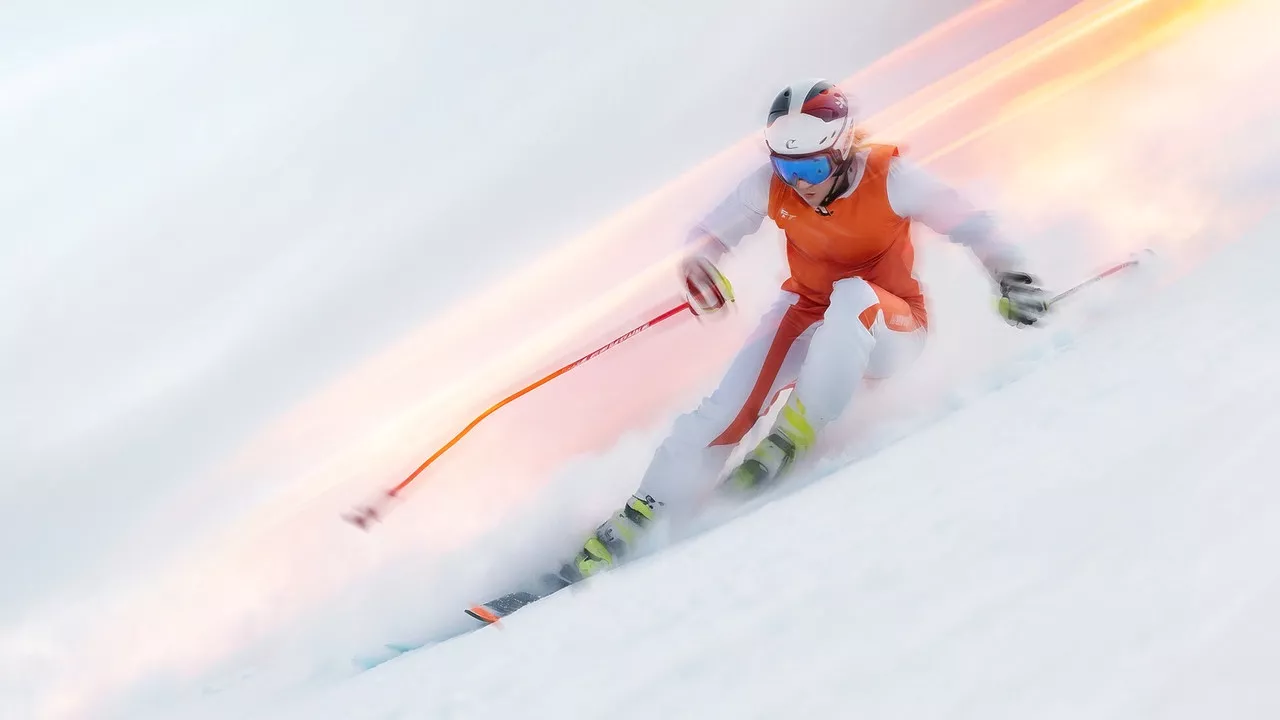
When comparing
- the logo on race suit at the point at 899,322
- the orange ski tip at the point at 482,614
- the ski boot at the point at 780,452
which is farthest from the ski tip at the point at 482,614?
the logo on race suit at the point at 899,322

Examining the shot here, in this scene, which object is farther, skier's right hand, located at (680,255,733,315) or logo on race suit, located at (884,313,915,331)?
skier's right hand, located at (680,255,733,315)

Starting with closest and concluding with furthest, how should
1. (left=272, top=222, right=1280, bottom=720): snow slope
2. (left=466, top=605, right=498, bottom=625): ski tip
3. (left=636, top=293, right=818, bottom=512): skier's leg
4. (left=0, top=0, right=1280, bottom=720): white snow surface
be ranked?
(left=272, top=222, right=1280, bottom=720): snow slope → (left=0, top=0, right=1280, bottom=720): white snow surface → (left=466, top=605, right=498, bottom=625): ski tip → (left=636, top=293, right=818, bottom=512): skier's leg

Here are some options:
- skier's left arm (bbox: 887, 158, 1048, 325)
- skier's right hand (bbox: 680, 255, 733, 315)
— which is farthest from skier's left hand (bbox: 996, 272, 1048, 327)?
skier's right hand (bbox: 680, 255, 733, 315)

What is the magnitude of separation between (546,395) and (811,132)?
5.17 feet

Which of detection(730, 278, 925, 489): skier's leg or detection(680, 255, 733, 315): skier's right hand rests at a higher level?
detection(680, 255, 733, 315): skier's right hand

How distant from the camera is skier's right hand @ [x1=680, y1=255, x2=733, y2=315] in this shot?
228 centimetres

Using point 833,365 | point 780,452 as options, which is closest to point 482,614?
point 780,452

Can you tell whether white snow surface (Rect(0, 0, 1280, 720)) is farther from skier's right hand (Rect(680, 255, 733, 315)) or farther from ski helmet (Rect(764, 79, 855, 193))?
ski helmet (Rect(764, 79, 855, 193))

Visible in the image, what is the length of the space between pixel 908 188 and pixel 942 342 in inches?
33.8

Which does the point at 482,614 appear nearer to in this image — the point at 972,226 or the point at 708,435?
the point at 708,435

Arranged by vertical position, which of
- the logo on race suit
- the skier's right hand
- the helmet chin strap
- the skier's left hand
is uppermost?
the helmet chin strap

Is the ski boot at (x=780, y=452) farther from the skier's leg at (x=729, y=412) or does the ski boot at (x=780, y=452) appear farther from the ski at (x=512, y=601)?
the ski at (x=512, y=601)

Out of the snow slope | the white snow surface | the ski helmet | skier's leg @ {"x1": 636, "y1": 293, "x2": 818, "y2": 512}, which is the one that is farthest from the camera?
skier's leg @ {"x1": 636, "y1": 293, "x2": 818, "y2": 512}

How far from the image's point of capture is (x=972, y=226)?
84.7 inches
